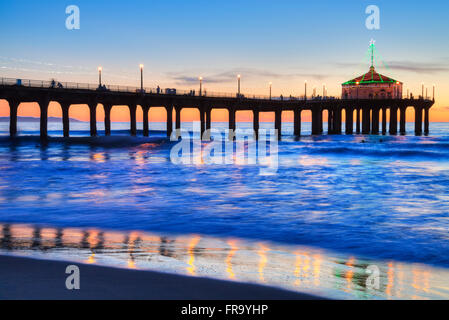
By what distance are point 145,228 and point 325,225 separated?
4.97 meters

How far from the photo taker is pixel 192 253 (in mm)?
9117

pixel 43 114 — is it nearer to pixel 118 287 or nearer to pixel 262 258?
pixel 262 258

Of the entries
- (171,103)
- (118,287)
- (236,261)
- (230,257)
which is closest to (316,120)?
(171,103)

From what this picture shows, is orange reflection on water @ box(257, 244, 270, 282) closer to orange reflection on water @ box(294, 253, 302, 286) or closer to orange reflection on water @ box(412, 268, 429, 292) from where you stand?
orange reflection on water @ box(294, 253, 302, 286)

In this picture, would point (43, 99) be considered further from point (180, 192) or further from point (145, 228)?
point (145, 228)

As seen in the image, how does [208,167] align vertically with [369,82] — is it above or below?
below

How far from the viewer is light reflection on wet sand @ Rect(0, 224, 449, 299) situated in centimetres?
693

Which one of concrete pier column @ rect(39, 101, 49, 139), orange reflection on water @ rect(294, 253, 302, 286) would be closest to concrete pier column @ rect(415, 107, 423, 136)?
concrete pier column @ rect(39, 101, 49, 139)

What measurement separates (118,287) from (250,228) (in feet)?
20.0

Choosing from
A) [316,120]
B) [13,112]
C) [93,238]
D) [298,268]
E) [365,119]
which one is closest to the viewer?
[298,268]

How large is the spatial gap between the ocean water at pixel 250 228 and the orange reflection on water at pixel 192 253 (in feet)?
0.11

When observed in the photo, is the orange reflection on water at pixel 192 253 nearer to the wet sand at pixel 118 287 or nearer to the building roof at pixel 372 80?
the wet sand at pixel 118 287

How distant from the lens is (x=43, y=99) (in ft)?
189
